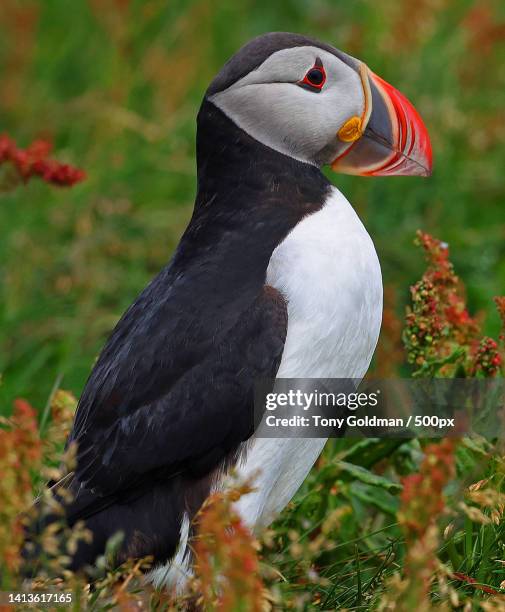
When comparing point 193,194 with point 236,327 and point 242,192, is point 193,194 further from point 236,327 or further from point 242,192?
point 236,327

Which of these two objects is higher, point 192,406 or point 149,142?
point 149,142

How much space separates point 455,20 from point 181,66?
210cm

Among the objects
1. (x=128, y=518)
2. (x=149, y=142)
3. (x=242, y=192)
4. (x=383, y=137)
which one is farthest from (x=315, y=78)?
(x=149, y=142)

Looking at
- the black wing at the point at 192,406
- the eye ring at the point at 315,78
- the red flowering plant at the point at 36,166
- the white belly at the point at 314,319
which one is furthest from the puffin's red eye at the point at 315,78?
Result: the red flowering plant at the point at 36,166

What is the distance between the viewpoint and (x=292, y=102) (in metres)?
4.04

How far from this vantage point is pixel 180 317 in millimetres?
3738

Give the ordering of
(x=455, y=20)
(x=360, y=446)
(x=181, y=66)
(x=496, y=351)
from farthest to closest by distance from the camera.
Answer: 1. (x=455, y=20)
2. (x=181, y=66)
3. (x=360, y=446)
4. (x=496, y=351)

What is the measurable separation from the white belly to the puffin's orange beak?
0.41 meters

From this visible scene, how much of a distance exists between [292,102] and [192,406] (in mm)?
1084

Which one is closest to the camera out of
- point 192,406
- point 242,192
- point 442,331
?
point 192,406

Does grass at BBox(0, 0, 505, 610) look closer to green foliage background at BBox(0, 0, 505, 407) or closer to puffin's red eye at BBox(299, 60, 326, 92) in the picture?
green foliage background at BBox(0, 0, 505, 407)

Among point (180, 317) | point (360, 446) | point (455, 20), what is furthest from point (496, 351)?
point (455, 20)

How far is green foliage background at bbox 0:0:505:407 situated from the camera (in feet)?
20.4

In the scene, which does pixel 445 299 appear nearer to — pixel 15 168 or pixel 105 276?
pixel 15 168
